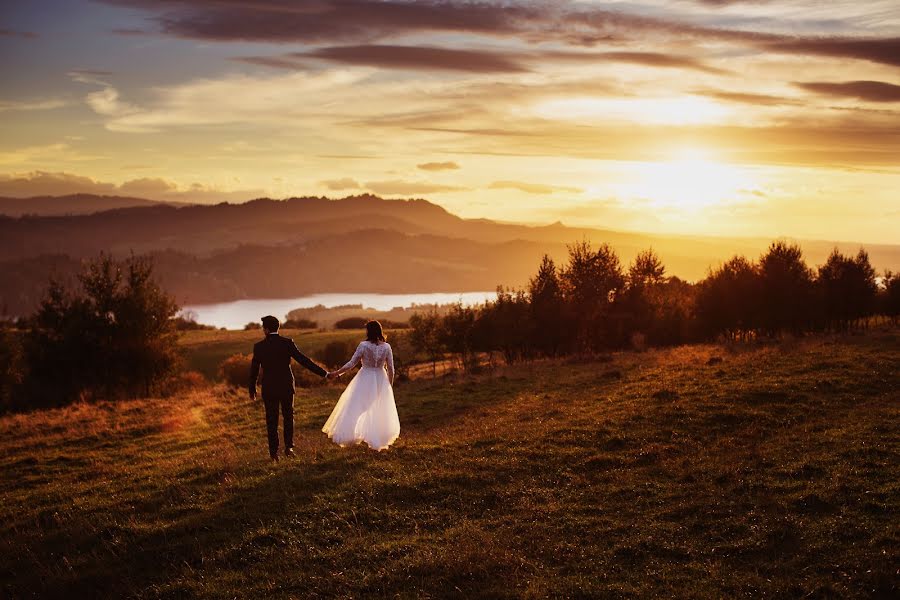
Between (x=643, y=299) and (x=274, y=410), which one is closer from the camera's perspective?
(x=274, y=410)

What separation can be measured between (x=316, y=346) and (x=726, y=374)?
5898cm

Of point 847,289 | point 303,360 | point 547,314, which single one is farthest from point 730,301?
point 303,360

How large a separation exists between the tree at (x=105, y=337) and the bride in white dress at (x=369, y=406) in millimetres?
40688

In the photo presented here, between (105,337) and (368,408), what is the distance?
43236mm

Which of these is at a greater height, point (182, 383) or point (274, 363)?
point (274, 363)

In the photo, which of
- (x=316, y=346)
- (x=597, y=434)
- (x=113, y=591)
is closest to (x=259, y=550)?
(x=113, y=591)

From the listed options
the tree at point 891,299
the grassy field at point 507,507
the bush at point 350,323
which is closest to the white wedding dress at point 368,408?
the grassy field at point 507,507

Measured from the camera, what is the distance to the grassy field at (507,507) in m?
10.1

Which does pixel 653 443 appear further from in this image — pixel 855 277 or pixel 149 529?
pixel 855 277

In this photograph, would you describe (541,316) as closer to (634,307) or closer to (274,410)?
(634,307)

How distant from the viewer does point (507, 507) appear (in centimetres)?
1316

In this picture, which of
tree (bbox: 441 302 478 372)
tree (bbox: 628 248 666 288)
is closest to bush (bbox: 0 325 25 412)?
tree (bbox: 441 302 478 372)

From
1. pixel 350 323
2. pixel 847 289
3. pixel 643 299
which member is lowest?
pixel 350 323

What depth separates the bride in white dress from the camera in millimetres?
17359
